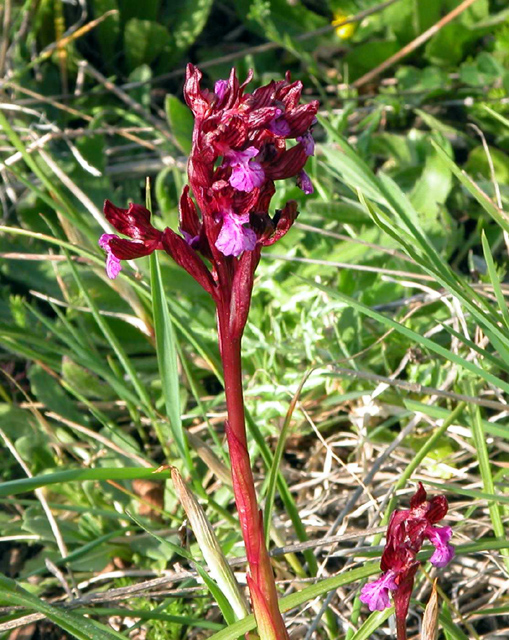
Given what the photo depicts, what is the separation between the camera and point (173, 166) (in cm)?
244

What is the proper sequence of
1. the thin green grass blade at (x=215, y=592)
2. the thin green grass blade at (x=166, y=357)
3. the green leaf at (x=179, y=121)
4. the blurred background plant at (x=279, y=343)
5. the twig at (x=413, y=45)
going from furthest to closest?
1. the twig at (x=413, y=45)
2. the green leaf at (x=179, y=121)
3. the blurred background plant at (x=279, y=343)
4. the thin green grass blade at (x=166, y=357)
5. the thin green grass blade at (x=215, y=592)

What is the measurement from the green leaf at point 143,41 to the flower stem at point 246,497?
91.3 inches

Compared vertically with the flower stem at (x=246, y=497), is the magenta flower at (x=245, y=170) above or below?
above

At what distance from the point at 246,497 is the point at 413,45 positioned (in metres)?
2.47

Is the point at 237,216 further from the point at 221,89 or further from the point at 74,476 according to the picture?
the point at 74,476

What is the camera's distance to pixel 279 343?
194 cm

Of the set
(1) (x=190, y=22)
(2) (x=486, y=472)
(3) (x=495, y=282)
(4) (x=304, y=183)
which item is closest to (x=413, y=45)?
(1) (x=190, y=22)

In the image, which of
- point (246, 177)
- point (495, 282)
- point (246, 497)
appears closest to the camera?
point (246, 177)

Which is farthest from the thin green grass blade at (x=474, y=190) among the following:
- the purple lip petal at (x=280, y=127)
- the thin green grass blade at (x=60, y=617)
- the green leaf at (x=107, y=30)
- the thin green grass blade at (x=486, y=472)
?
the green leaf at (x=107, y=30)

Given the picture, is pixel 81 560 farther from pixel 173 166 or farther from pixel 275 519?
pixel 173 166

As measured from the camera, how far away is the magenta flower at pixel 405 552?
3.72 feet

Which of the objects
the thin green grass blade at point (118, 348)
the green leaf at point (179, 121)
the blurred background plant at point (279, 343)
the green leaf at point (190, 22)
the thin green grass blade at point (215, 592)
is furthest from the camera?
the green leaf at point (190, 22)

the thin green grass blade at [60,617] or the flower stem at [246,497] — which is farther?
the thin green grass blade at [60,617]

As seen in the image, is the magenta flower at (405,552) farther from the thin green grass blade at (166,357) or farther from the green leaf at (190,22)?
the green leaf at (190,22)
